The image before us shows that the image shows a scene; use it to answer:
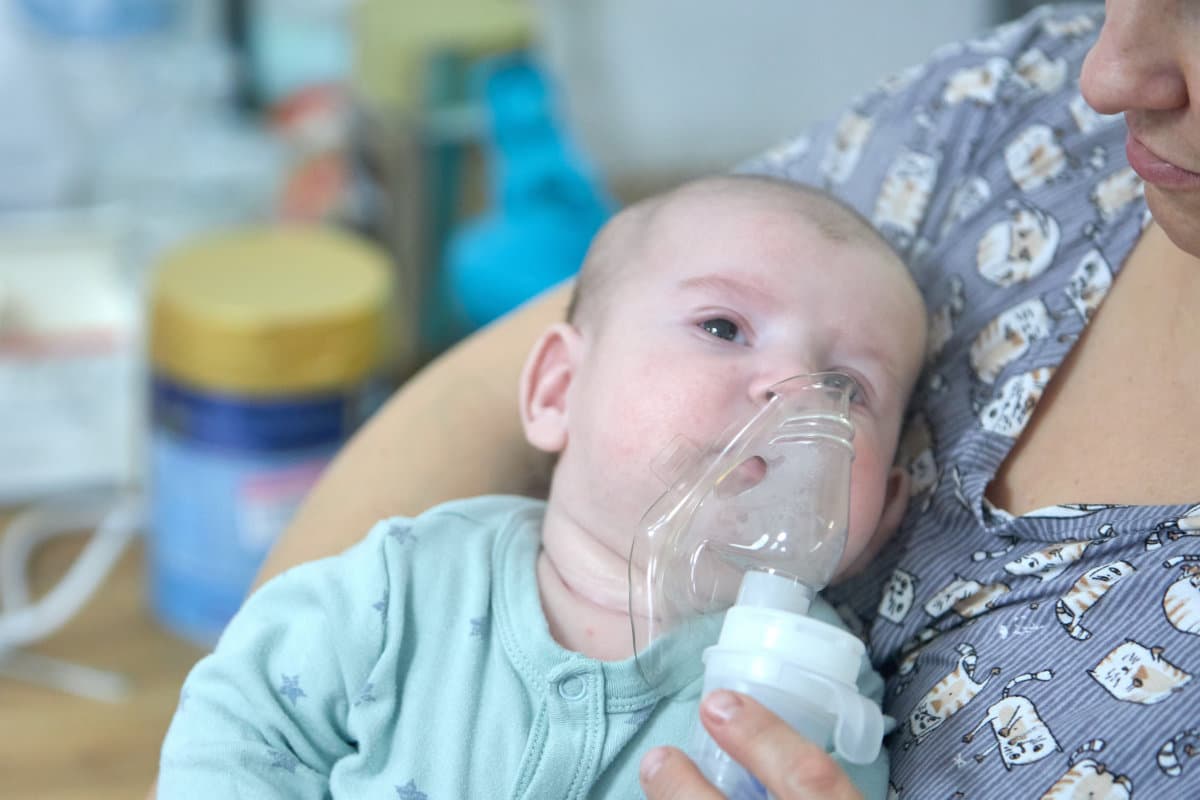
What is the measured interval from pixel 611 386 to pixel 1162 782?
1.42 feet

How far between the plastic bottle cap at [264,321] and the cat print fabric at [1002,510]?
904 mm

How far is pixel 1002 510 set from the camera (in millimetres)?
989

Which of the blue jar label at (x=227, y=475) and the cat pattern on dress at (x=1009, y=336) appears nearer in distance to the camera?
the cat pattern on dress at (x=1009, y=336)

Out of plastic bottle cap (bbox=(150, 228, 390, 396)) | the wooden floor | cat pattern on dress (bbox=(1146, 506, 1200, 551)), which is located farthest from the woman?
the wooden floor

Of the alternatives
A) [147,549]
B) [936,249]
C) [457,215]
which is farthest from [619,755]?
[457,215]

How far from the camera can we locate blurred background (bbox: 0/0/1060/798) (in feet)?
6.64

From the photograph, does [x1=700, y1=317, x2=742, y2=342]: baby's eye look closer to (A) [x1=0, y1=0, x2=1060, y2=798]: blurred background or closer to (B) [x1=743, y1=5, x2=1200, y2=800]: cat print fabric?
(B) [x1=743, y1=5, x2=1200, y2=800]: cat print fabric

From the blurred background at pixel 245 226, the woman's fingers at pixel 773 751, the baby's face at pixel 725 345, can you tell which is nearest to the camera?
the woman's fingers at pixel 773 751

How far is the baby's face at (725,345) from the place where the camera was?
99 centimetres

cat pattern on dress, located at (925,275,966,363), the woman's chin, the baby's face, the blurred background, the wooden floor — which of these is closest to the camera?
the woman's chin

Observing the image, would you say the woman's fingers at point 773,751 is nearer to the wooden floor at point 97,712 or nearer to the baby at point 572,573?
the baby at point 572,573

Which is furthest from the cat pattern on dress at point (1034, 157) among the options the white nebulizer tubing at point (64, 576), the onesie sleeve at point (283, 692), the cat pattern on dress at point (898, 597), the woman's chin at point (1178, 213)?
the white nebulizer tubing at point (64, 576)

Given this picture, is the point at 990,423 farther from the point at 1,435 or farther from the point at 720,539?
the point at 1,435

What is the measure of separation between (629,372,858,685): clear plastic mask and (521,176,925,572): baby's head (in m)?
0.03
